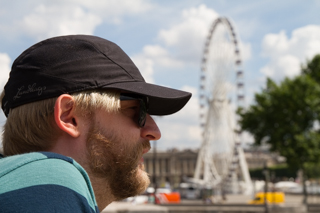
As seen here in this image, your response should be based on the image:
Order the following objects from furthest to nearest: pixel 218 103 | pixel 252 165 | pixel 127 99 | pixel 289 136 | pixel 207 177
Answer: pixel 252 165 < pixel 207 177 < pixel 218 103 < pixel 289 136 < pixel 127 99

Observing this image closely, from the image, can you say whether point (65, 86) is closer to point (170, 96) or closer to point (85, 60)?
point (85, 60)

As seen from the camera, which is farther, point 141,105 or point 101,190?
point 141,105

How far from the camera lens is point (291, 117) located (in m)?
35.2

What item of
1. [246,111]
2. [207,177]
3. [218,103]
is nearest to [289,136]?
[246,111]

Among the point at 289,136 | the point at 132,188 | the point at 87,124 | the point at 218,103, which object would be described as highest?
the point at 218,103

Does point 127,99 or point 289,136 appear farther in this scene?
point 289,136

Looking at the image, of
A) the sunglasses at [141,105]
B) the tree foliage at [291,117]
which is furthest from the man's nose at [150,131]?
the tree foliage at [291,117]

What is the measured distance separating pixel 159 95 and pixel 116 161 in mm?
227

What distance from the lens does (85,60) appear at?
1354 mm

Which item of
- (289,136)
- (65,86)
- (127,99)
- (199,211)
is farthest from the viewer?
(289,136)

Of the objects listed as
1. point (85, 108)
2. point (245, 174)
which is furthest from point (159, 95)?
point (245, 174)

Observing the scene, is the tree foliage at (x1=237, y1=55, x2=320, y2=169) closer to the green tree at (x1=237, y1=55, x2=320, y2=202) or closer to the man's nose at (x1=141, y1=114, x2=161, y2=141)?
the green tree at (x1=237, y1=55, x2=320, y2=202)

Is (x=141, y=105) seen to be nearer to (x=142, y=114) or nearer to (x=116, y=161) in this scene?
(x=142, y=114)

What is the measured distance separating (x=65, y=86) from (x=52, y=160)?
0.99 feet
